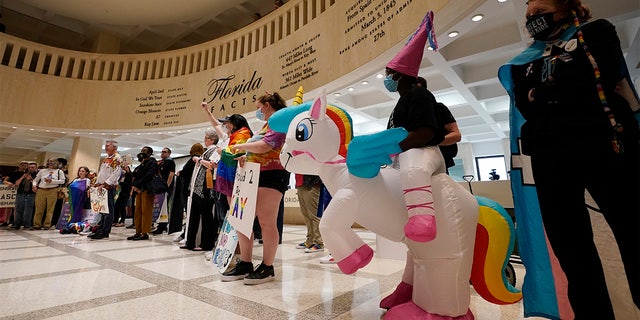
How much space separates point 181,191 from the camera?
13.3 feet

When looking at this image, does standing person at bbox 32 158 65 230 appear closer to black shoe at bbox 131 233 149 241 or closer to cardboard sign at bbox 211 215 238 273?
black shoe at bbox 131 233 149 241

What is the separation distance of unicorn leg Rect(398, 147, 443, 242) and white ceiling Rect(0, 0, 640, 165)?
106 inches

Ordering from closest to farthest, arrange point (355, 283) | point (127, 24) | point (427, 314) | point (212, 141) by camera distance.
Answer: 1. point (427, 314)
2. point (355, 283)
3. point (212, 141)
4. point (127, 24)

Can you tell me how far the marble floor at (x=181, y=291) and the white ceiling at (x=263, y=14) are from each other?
2.89m

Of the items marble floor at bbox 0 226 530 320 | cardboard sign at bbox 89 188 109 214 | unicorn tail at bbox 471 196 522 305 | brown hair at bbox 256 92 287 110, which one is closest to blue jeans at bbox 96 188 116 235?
cardboard sign at bbox 89 188 109 214

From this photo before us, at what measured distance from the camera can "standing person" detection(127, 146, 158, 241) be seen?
12.5 feet

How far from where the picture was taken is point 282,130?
1.51m

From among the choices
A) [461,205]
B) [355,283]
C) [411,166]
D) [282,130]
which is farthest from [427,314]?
[282,130]

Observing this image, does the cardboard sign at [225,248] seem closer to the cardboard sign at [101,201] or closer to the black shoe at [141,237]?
the black shoe at [141,237]

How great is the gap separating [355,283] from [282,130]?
1.09m

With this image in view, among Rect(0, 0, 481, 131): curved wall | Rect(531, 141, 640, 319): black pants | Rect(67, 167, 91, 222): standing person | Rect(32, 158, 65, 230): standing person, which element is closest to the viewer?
Rect(531, 141, 640, 319): black pants

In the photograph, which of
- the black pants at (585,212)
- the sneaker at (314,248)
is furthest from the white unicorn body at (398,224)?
the sneaker at (314,248)

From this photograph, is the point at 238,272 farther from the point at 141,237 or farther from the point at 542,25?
the point at 141,237

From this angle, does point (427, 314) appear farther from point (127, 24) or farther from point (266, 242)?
point (127, 24)
